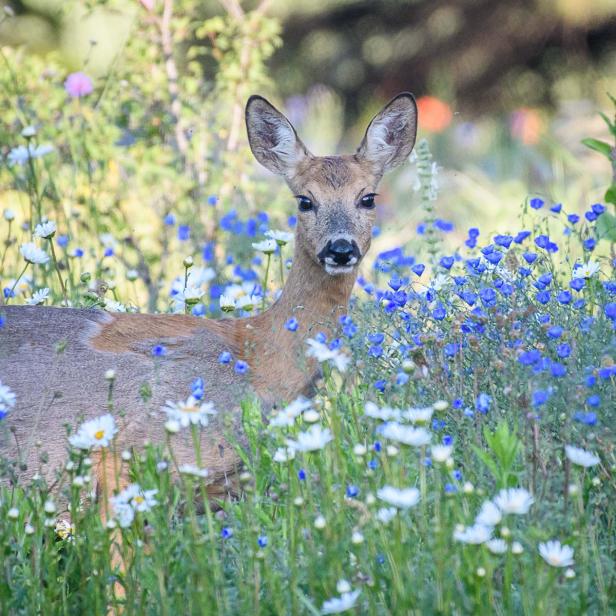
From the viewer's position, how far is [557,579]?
2.29 m

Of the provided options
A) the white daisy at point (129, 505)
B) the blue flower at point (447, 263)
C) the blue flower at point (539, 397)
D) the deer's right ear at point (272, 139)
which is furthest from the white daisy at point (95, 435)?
the deer's right ear at point (272, 139)

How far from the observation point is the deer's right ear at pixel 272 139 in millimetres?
4547

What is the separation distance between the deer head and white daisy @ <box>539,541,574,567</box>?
6.25 feet

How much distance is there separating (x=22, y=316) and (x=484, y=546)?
213 centimetres

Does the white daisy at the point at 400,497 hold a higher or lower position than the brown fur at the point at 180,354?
lower

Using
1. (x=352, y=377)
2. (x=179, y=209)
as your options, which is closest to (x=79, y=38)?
(x=179, y=209)

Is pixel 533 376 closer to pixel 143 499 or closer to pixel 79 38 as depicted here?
pixel 143 499

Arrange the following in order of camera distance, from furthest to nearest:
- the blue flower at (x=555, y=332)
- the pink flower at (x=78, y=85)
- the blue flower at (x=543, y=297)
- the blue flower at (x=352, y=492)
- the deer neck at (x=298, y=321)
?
the pink flower at (x=78, y=85) → the deer neck at (x=298, y=321) → the blue flower at (x=543, y=297) → the blue flower at (x=555, y=332) → the blue flower at (x=352, y=492)

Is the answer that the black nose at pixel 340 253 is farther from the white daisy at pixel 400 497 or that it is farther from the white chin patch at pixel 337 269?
the white daisy at pixel 400 497

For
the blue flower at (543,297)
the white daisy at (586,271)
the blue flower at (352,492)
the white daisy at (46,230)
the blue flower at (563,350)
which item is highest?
the white daisy at (46,230)

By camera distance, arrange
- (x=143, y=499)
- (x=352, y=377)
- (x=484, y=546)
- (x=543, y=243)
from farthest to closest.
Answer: (x=543, y=243), (x=352, y=377), (x=143, y=499), (x=484, y=546)

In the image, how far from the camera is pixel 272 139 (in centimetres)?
470

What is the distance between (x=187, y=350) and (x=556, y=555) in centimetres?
199

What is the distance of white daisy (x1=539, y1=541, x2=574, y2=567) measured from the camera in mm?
2088
